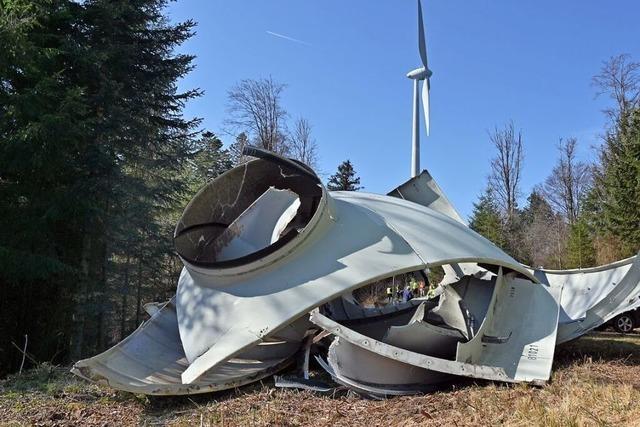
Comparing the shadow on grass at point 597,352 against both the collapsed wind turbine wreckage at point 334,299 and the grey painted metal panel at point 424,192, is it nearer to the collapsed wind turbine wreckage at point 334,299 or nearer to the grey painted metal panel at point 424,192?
the collapsed wind turbine wreckage at point 334,299

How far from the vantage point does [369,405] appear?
536 cm

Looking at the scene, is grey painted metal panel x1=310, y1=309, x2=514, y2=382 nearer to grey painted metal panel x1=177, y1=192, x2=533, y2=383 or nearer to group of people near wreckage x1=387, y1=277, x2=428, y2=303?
grey painted metal panel x1=177, y1=192, x2=533, y2=383

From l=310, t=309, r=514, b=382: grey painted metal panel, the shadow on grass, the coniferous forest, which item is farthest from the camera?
the coniferous forest

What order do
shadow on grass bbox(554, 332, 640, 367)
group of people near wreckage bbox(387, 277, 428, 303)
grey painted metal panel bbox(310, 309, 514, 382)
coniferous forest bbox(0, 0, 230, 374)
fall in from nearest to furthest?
grey painted metal panel bbox(310, 309, 514, 382), shadow on grass bbox(554, 332, 640, 367), coniferous forest bbox(0, 0, 230, 374), group of people near wreckage bbox(387, 277, 428, 303)

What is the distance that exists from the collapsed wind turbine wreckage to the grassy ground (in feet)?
0.82

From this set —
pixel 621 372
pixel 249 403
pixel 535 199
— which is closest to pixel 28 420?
pixel 249 403

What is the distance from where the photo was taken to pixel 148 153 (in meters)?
18.4

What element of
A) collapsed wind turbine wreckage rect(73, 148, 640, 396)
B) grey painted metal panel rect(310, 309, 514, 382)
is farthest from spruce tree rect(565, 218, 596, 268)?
grey painted metal panel rect(310, 309, 514, 382)

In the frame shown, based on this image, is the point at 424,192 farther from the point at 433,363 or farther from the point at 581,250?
the point at 581,250

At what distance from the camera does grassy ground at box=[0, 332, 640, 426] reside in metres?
4.20

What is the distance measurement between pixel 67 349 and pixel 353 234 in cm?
1217

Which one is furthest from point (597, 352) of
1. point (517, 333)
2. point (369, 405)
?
point (369, 405)

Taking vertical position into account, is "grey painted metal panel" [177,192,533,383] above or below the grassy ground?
above

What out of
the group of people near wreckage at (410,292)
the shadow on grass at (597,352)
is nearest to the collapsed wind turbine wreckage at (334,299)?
the shadow on grass at (597,352)
